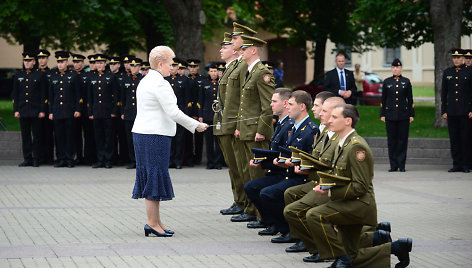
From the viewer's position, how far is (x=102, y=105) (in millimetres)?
17922

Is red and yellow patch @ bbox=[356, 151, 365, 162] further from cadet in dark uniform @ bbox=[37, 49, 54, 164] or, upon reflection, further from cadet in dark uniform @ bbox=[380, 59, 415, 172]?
cadet in dark uniform @ bbox=[37, 49, 54, 164]

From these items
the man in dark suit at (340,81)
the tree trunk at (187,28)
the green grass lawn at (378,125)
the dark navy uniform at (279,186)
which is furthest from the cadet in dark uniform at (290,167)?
the tree trunk at (187,28)

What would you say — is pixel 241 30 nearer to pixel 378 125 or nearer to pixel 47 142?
pixel 47 142

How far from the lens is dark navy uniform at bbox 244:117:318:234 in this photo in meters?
9.15

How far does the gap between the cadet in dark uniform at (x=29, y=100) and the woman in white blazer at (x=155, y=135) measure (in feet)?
28.9

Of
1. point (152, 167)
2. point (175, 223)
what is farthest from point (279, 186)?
point (175, 223)

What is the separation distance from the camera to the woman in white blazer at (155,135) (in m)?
9.63

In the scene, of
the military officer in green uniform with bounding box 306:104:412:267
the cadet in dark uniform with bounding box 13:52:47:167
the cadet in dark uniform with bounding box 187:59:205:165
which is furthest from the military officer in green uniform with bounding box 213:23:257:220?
the cadet in dark uniform with bounding box 13:52:47:167

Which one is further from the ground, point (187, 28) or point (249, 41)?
point (187, 28)

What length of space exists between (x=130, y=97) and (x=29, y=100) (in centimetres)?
222

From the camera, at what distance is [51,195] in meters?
13.2

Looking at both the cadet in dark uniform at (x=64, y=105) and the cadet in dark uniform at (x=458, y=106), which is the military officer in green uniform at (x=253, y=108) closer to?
the cadet in dark uniform at (x=458, y=106)

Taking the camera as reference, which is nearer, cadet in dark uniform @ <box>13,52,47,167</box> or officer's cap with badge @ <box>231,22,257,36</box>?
officer's cap with badge @ <box>231,22,257,36</box>

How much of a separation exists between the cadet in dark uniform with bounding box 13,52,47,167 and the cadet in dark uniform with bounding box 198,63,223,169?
132 inches
